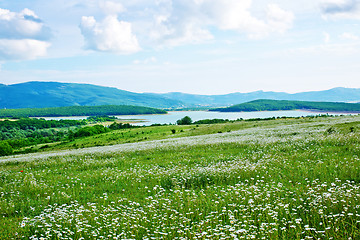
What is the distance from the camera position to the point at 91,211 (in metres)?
9.14

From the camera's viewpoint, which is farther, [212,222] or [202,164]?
[202,164]

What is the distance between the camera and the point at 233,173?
12609 mm

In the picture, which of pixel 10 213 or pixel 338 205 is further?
pixel 10 213

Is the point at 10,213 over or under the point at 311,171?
under

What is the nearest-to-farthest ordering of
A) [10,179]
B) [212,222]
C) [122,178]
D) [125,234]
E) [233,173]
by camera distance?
[125,234], [212,222], [233,173], [122,178], [10,179]

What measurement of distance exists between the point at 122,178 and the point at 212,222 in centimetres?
764

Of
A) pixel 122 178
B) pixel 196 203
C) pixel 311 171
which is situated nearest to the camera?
pixel 196 203

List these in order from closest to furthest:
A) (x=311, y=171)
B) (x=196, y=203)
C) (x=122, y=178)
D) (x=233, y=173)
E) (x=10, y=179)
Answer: (x=196, y=203) < (x=311, y=171) < (x=233, y=173) < (x=122, y=178) < (x=10, y=179)

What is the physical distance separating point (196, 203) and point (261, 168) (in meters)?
5.22

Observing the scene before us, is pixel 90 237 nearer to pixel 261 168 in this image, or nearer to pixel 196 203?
pixel 196 203

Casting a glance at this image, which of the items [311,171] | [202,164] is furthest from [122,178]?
[311,171]

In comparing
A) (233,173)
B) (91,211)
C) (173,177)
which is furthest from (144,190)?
(233,173)

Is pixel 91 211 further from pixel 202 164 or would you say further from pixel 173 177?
pixel 202 164

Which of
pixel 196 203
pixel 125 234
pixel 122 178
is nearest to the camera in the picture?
pixel 125 234
